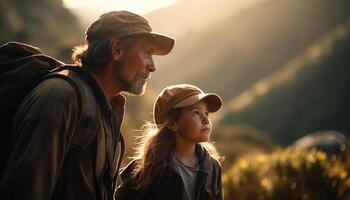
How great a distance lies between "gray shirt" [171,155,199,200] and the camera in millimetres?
3733

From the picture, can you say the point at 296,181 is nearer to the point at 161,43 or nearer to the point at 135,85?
the point at 161,43

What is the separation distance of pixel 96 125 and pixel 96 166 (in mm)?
202

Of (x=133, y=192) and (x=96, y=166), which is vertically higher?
(x=96, y=166)

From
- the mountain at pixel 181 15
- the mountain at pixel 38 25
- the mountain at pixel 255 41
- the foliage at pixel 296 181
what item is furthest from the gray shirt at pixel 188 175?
the mountain at pixel 181 15

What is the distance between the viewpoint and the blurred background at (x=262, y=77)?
31.1ft

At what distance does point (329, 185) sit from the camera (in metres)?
8.50

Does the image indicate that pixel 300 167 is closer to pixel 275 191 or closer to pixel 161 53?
pixel 275 191

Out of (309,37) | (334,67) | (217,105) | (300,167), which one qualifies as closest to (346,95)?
(334,67)

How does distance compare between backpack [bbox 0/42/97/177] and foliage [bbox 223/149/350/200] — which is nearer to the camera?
backpack [bbox 0/42/97/177]

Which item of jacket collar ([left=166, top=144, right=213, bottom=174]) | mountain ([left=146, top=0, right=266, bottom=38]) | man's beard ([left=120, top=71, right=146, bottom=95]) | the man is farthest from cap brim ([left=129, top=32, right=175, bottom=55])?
mountain ([left=146, top=0, right=266, bottom=38])

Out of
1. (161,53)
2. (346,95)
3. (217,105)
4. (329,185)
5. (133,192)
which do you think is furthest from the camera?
(346,95)

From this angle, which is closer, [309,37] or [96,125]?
[96,125]

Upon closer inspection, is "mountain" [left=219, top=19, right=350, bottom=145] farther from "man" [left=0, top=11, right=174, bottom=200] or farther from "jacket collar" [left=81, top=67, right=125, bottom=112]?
"jacket collar" [left=81, top=67, right=125, bottom=112]

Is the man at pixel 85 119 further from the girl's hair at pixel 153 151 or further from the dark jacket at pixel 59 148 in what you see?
the girl's hair at pixel 153 151
